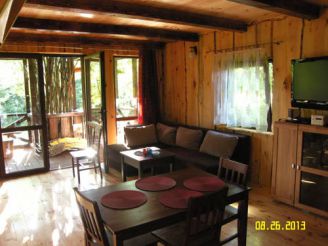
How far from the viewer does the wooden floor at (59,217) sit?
2.84m

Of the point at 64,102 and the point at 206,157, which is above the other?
the point at 64,102

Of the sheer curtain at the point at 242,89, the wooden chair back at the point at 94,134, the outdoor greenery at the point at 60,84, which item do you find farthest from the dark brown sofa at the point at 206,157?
the outdoor greenery at the point at 60,84

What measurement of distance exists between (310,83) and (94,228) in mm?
2777

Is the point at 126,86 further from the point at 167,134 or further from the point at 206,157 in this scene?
the point at 206,157

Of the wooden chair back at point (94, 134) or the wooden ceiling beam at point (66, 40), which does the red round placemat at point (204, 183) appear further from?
the wooden ceiling beam at point (66, 40)

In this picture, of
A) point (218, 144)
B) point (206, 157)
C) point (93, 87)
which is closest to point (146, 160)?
point (206, 157)

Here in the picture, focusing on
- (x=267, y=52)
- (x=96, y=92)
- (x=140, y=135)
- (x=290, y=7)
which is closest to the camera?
(x=290, y=7)

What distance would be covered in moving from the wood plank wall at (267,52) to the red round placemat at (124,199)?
2.43 m

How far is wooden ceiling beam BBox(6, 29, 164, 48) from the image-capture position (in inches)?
175

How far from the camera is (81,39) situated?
494 cm

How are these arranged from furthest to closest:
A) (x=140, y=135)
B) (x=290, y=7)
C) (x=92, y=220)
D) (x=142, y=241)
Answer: (x=140, y=135)
(x=290, y=7)
(x=142, y=241)
(x=92, y=220)

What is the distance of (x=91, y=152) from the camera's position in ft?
15.3

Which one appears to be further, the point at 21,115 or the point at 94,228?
Result: the point at 21,115

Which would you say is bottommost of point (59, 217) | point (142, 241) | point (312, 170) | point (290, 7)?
point (59, 217)
